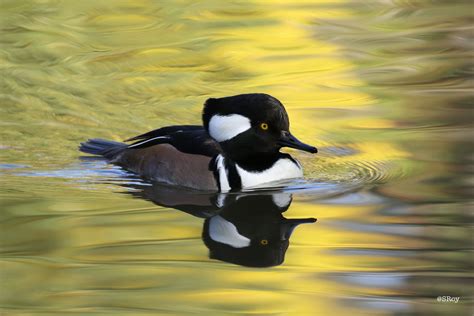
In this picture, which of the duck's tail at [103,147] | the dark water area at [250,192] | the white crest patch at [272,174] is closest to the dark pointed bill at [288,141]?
the white crest patch at [272,174]

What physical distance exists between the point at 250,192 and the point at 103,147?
2.22 meters

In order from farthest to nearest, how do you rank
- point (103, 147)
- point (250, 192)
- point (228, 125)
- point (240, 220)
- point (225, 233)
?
point (103, 147) < point (228, 125) < point (250, 192) < point (240, 220) < point (225, 233)

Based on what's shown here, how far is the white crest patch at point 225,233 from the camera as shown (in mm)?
8102

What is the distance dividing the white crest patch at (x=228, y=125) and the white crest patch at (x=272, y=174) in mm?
306

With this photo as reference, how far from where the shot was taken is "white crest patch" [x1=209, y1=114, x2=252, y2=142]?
10117 mm

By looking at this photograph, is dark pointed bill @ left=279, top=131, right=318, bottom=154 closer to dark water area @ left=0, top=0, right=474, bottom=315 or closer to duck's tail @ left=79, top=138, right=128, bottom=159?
dark water area @ left=0, top=0, right=474, bottom=315

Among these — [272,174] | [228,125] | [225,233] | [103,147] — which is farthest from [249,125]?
[103,147]

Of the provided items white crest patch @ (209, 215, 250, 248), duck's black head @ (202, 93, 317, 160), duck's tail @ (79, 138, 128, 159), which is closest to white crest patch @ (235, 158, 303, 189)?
duck's black head @ (202, 93, 317, 160)

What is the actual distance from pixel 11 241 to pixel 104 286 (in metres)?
1.32

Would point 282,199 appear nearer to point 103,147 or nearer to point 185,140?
point 185,140

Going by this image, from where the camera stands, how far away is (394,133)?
11.7 metres

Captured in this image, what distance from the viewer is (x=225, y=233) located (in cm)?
840

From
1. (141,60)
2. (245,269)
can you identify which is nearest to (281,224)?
(245,269)

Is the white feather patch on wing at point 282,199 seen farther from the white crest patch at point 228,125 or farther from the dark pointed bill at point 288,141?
the white crest patch at point 228,125
